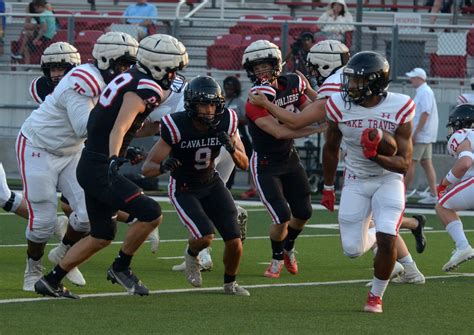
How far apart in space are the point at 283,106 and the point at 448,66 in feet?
28.3

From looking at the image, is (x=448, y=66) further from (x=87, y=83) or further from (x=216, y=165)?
(x=87, y=83)

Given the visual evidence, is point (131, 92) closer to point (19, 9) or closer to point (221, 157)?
point (221, 157)

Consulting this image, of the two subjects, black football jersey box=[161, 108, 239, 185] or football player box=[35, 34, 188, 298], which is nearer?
football player box=[35, 34, 188, 298]

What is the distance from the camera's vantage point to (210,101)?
8430 millimetres

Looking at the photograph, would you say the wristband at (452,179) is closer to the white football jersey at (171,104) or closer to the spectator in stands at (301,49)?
the white football jersey at (171,104)

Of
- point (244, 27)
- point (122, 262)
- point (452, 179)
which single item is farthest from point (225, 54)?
point (122, 262)

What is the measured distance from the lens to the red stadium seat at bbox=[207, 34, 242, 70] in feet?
62.4

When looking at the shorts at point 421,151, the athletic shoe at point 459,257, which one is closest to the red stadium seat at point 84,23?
the shorts at point 421,151

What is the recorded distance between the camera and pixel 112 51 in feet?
28.7

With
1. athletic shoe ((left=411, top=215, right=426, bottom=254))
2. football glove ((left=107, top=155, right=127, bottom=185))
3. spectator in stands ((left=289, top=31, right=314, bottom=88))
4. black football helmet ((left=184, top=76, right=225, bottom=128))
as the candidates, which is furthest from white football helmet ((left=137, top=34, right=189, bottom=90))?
spectator in stands ((left=289, top=31, right=314, bottom=88))

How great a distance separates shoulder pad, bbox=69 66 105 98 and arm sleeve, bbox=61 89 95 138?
0.06 m

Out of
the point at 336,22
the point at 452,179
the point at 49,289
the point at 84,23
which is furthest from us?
the point at 84,23

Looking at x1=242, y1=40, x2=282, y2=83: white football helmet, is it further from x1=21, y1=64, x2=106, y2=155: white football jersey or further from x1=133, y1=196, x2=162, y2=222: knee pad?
x1=133, y1=196, x2=162, y2=222: knee pad

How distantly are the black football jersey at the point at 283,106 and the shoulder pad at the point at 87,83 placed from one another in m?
1.68
